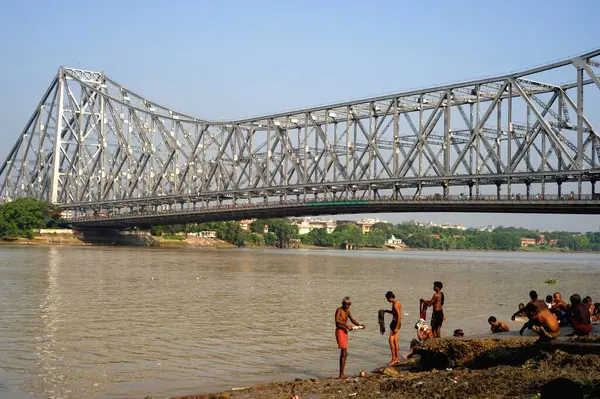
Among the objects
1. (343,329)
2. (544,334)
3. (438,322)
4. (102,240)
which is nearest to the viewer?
(544,334)

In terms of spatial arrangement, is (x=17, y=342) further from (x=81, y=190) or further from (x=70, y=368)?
(x=81, y=190)

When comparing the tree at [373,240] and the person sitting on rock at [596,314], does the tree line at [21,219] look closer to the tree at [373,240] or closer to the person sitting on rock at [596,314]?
the person sitting on rock at [596,314]

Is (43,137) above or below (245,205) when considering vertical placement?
above

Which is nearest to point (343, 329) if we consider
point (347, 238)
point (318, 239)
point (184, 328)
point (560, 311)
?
point (560, 311)

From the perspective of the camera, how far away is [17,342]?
53.1 ft

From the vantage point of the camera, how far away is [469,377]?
10.5 metres

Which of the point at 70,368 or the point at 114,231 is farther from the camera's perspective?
the point at 114,231

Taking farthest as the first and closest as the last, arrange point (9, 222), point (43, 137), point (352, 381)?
point (43, 137), point (9, 222), point (352, 381)

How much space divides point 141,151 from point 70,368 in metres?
93.1

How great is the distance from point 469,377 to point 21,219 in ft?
299

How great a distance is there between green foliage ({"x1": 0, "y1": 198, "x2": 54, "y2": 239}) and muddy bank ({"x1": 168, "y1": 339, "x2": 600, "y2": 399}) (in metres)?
88.2

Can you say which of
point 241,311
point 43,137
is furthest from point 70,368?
point 43,137

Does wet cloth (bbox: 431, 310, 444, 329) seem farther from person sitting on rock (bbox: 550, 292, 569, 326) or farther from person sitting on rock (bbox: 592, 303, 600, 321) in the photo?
person sitting on rock (bbox: 592, 303, 600, 321)

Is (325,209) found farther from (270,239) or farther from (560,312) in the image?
(270,239)
